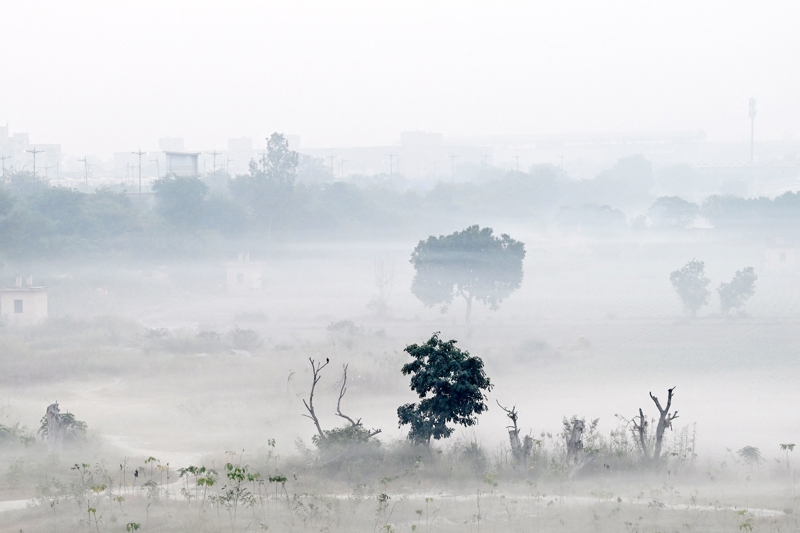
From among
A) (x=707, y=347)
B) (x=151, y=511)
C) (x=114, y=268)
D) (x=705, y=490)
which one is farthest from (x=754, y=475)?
(x=114, y=268)

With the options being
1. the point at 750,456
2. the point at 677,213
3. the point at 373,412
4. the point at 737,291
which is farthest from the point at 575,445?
the point at 677,213

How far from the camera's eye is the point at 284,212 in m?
54.7

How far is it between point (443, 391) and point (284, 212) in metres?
42.7

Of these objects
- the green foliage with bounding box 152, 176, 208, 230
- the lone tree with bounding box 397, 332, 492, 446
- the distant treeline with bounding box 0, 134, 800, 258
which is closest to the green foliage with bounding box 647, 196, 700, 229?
the distant treeline with bounding box 0, 134, 800, 258

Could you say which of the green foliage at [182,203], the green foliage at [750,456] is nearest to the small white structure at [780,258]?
the green foliage at [182,203]

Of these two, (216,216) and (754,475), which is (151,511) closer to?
(754,475)

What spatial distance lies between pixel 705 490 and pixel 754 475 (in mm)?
1388

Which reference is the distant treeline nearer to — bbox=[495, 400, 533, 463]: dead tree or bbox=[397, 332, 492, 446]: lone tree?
bbox=[397, 332, 492, 446]: lone tree

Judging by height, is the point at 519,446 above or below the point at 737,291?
below

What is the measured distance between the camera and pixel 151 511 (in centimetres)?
981

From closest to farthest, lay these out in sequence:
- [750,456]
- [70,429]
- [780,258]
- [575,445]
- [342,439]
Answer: [575,445], [342,439], [750,456], [70,429], [780,258]

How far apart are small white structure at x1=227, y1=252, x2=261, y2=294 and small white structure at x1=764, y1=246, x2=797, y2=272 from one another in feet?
85.1

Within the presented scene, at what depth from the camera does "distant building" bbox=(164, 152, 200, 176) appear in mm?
56344

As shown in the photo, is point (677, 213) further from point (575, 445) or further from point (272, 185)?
point (575, 445)
